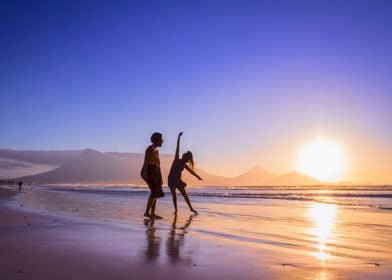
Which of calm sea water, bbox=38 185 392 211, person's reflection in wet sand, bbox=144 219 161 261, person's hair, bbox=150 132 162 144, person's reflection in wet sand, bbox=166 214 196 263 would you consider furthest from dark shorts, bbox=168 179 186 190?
calm sea water, bbox=38 185 392 211

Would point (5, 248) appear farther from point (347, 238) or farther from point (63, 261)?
point (347, 238)

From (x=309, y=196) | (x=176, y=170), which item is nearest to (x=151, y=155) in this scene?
(x=176, y=170)

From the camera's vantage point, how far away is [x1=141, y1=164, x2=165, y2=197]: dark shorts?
11.3 meters

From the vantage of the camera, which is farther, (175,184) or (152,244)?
(175,184)

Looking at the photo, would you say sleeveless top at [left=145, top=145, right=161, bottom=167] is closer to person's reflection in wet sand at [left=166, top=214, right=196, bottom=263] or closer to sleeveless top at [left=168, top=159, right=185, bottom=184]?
sleeveless top at [left=168, top=159, right=185, bottom=184]

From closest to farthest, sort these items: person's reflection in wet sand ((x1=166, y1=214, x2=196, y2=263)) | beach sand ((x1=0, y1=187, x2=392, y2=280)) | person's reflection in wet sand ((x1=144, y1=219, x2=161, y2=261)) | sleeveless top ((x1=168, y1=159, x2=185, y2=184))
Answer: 1. beach sand ((x1=0, y1=187, x2=392, y2=280))
2. person's reflection in wet sand ((x1=166, y1=214, x2=196, y2=263))
3. person's reflection in wet sand ((x1=144, y1=219, x2=161, y2=261))
4. sleeveless top ((x1=168, y1=159, x2=185, y2=184))

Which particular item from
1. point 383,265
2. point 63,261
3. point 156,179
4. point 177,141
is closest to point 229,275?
point 63,261

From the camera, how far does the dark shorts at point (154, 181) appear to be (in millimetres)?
11281

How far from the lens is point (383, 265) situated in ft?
17.2

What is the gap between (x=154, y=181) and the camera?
11312 mm

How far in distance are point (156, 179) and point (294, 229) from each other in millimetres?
3749

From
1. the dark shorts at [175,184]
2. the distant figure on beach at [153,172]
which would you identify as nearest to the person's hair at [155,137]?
the distant figure on beach at [153,172]

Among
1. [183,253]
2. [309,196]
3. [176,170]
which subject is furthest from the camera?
[309,196]

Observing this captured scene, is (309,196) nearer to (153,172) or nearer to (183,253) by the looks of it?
(153,172)
